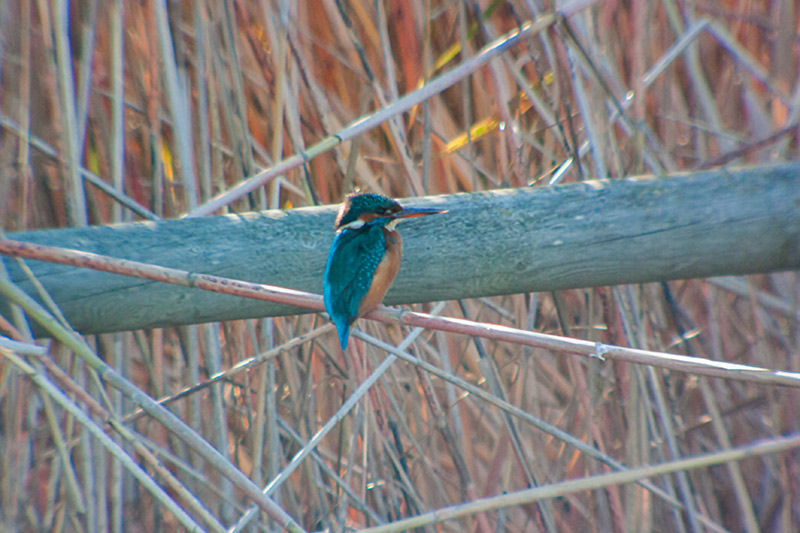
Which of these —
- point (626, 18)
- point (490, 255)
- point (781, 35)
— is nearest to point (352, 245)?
point (490, 255)

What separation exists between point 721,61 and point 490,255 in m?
1.88

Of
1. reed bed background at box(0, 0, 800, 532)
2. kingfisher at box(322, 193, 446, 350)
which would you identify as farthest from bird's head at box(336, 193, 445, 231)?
reed bed background at box(0, 0, 800, 532)

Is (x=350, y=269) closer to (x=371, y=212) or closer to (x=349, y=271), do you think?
(x=349, y=271)

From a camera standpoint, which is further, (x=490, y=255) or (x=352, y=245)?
(x=352, y=245)

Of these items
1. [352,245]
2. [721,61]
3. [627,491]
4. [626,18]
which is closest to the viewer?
[352,245]

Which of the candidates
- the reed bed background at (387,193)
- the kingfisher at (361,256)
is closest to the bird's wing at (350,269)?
the kingfisher at (361,256)

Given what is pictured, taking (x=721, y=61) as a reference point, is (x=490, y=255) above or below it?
below

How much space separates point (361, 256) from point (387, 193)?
2.53 feet

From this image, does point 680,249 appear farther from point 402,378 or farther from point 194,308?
point 402,378

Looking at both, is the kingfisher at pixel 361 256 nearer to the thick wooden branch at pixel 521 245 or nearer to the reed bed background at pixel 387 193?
the thick wooden branch at pixel 521 245

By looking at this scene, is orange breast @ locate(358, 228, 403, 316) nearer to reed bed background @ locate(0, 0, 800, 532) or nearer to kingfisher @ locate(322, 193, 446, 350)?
kingfisher @ locate(322, 193, 446, 350)

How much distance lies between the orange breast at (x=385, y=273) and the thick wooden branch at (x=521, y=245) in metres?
0.07

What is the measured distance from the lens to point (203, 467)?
6.35ft

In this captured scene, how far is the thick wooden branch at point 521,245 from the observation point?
51.9 inches
